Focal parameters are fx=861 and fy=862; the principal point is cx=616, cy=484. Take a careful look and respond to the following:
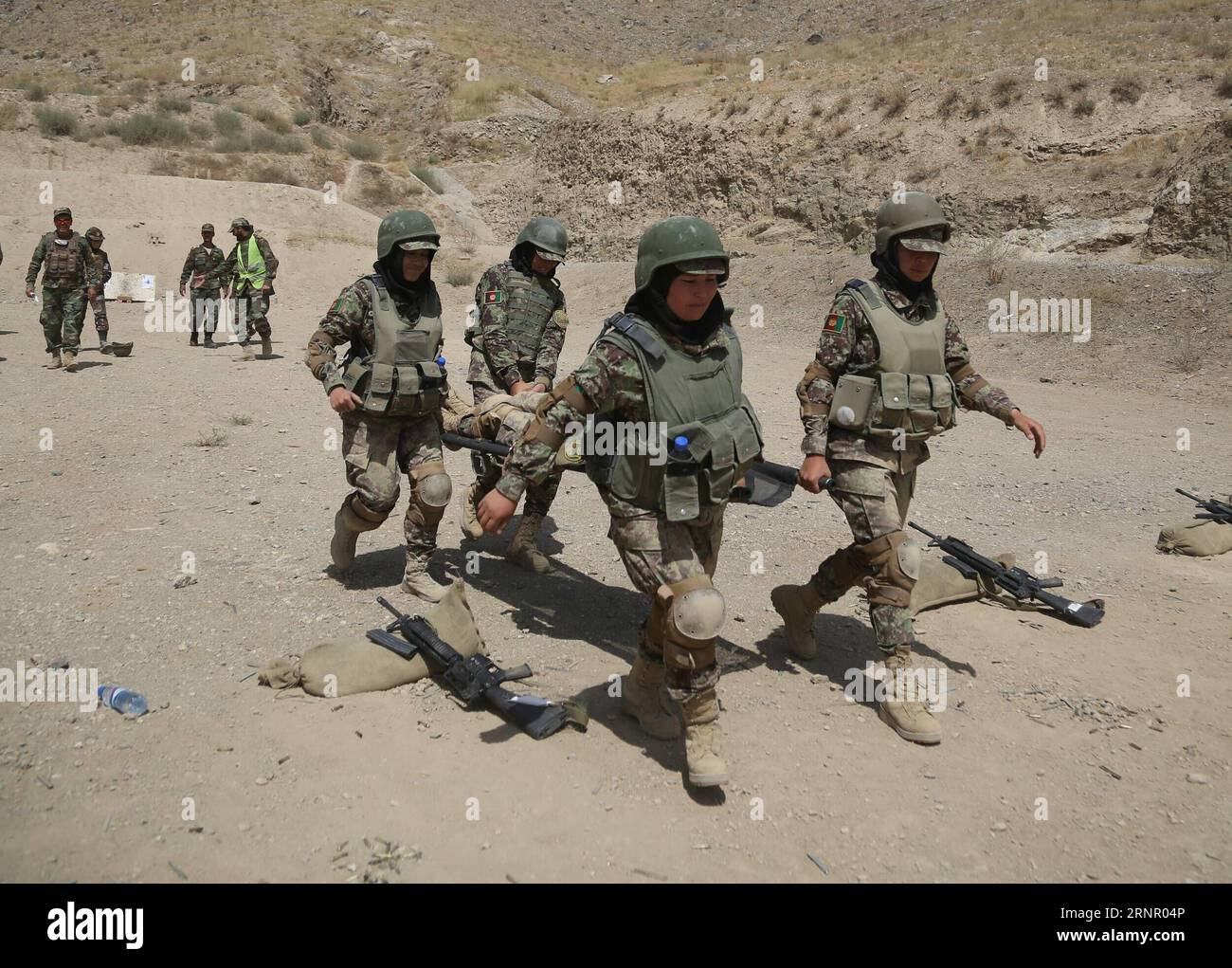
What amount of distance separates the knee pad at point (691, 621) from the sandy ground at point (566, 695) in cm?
54

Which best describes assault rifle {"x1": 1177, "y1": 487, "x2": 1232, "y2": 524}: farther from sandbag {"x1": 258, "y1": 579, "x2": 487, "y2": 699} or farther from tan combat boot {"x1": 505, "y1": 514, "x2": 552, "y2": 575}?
sandbag {"x1": 258, "y1": 579, "x2": 487, "y2": 699}

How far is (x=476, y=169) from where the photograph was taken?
3278 centimetres

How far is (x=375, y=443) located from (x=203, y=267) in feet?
36.0

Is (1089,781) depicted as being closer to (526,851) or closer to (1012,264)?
(526,851)

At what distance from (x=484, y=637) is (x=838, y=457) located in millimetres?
2073

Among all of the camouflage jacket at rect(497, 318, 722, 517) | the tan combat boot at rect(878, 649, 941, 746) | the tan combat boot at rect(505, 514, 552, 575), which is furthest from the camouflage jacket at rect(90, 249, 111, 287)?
the tan combat boot at rect(878, 649, 941, 746)

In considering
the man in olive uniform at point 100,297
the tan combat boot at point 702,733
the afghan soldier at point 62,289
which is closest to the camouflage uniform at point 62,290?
the afghan soldier at point 62,289

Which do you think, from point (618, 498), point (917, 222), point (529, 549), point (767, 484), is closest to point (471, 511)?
point (529, 549)

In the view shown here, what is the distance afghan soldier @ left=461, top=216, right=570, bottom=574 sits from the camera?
17.7 feet

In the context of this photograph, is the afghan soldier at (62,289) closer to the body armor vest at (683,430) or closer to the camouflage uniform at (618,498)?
the camouflage uniform at (618,498)

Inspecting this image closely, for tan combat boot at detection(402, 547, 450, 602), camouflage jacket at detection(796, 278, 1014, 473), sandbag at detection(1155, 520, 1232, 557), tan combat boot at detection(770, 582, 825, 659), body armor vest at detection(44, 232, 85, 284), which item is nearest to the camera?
camouflage jacket at detection(796, 278, 1014, 473)

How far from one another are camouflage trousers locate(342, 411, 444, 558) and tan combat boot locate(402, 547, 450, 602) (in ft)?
0.10

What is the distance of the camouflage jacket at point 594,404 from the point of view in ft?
10.4

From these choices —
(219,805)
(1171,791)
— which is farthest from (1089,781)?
(219,805)
